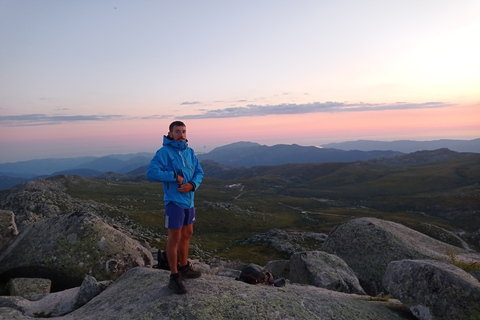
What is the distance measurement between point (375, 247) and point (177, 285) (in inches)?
778

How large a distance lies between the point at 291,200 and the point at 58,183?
4846 inches

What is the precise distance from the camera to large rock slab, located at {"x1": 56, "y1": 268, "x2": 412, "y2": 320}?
895 cm

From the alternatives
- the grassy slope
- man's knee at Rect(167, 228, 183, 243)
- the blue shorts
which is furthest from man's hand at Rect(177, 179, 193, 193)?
the grassy slope

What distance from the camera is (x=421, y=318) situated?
10234 millimetres

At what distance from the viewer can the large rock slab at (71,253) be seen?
18.2 m

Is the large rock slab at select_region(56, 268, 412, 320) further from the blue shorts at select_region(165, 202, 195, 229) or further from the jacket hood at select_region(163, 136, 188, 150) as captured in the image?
the jacket hood at select_region(163, 136, 188, 150)

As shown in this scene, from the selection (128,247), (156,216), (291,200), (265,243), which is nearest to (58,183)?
(156,216)

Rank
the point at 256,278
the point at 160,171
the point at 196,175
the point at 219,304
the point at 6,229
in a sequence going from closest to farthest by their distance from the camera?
the point at 219,304 → the point at 160,171 → the point at 196,175 → the point at 256,278 → the point at 6,229

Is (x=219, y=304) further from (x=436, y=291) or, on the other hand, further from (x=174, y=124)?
(x=436, y=291)

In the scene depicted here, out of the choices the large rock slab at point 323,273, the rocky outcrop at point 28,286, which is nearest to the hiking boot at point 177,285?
the rocky outcrop at point 28,286

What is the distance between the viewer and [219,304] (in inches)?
366

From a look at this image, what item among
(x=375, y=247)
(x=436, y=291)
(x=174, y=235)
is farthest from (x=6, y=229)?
(x=375, y=247)

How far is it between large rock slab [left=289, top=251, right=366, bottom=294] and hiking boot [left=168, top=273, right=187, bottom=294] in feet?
38.8

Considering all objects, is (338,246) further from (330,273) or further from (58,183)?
(58,183)
